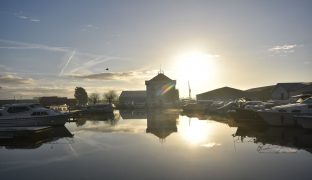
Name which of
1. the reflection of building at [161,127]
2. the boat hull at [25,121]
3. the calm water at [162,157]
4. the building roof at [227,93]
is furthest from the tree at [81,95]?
the calm water at [162,157]

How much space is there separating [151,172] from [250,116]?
17.9m

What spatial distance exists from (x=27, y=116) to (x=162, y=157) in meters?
18.5

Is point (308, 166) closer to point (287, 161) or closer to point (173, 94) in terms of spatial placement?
point (287, 161)

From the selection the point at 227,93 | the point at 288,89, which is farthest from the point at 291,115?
the point at 227,93

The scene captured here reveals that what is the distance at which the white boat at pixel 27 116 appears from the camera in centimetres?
2716

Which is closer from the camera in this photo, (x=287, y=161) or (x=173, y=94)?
(x=287, y=161)

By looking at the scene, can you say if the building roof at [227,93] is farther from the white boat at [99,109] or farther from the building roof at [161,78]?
the white boat at [99,109]

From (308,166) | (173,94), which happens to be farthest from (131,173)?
(173,94)

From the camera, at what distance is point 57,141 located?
65.0 ft

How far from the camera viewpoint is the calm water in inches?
438

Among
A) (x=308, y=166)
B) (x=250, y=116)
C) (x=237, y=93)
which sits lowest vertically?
(x=308, y=166)

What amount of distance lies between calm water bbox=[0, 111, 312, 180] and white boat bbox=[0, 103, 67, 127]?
6.77 m

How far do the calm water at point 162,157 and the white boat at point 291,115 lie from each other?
76.5 inches

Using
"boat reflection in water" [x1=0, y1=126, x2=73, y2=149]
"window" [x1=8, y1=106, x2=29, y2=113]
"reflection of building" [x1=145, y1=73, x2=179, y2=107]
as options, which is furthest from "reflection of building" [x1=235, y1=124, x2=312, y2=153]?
"reflection of building" [x1=145, y1=73, x2=179, y2=107]
